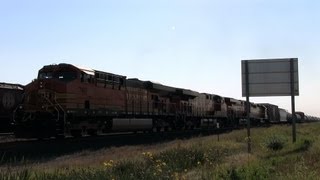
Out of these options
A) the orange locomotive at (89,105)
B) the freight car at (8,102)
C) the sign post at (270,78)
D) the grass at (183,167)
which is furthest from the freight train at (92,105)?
the sign post at (270,78)

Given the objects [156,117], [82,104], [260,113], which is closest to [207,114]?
[156,117]

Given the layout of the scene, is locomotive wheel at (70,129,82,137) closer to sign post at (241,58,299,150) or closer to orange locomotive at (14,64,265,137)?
orange locomotive at (14,64,265,137)

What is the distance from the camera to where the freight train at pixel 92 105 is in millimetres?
23234

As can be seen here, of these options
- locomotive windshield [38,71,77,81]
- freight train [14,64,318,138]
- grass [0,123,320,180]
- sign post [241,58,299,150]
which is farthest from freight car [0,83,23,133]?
sign post [241,58,299,150]

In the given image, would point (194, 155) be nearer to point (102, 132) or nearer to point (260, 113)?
point (102, 132)

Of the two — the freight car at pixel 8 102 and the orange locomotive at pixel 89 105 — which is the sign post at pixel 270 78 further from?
the freight car at pixel 8 102

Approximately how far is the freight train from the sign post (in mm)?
8886

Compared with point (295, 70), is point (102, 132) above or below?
below

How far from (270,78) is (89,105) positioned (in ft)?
32.6

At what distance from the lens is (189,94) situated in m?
43.6

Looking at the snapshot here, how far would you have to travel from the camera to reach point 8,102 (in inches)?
996

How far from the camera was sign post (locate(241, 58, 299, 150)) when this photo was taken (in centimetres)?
2034

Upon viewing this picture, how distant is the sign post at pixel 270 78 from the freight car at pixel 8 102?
12005mm

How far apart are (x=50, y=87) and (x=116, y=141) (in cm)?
453
